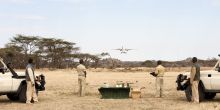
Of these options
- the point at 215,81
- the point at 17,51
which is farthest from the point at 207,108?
the point at 17,51

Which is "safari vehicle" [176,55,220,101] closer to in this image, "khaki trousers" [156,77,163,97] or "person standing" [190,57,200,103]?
"person standing" [190,57,200,103]

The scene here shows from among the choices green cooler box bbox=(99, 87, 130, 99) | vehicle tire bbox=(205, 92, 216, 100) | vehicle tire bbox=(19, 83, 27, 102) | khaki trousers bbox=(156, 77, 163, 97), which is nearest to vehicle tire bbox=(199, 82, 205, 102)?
vehicle tire bbox=(205, 92, 216, 100)

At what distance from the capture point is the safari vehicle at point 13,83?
62.3ft

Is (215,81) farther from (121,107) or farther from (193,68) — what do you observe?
(121,107)

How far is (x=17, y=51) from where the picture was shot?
76438 millimetres

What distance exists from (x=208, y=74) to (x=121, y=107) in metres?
3.62

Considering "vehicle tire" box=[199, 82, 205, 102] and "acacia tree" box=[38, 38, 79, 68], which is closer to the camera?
"vehicle tire" box=[199, 82, 205, 102]

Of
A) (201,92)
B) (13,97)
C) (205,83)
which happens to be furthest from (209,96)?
(13,97)

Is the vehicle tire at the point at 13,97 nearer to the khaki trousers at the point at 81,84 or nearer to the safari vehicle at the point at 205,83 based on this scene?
the khaki trousers at the point at 81,84

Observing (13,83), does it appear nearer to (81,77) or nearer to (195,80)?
(81,77)

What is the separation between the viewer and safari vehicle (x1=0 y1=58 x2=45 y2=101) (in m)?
19.0

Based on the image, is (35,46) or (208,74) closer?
(208,74)

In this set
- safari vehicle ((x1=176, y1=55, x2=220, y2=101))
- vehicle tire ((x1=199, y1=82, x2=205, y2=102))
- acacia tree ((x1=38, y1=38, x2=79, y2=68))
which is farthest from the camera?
acacia tree ((x1=38, y1=38, x2=79, y2=68))

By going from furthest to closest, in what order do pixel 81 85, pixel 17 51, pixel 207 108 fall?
1. pixel 17 51
2. pixel 81 85
3. pixel 207 108
